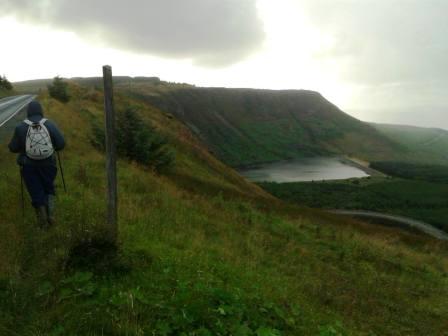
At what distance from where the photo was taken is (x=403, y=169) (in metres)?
139

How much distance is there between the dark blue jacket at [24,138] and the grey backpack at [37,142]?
106 millimetres

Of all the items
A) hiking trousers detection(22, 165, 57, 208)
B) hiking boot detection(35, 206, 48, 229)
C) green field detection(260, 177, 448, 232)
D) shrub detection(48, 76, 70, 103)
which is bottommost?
green field detection(260, 177, 448, 232)

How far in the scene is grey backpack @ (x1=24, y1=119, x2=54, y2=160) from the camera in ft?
23.4

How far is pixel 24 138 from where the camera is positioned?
7207 mm

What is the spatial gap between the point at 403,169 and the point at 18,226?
147m

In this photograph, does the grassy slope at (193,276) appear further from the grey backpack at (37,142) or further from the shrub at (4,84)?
the shrub at (4,84)

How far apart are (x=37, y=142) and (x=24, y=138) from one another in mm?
279

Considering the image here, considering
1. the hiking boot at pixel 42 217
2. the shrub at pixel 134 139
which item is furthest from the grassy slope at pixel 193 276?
A: the shrub at pixel 134 139

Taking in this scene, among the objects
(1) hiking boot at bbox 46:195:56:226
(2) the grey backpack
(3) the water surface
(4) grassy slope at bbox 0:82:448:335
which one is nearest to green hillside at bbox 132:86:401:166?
(3) the water surface

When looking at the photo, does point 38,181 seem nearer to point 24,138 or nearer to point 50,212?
point 50,212

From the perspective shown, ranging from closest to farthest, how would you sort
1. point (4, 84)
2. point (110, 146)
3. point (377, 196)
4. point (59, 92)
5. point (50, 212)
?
point (110, 146) < point (50, 212) < point (59, 92) < point (4, 84) < point (377, 196)

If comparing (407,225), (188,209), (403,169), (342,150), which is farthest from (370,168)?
(188,209)

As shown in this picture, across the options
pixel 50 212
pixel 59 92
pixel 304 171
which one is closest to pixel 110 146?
pixel 50 212

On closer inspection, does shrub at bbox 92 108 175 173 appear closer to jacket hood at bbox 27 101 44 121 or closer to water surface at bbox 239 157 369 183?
jacket hood at bbox 27 101 44 121
